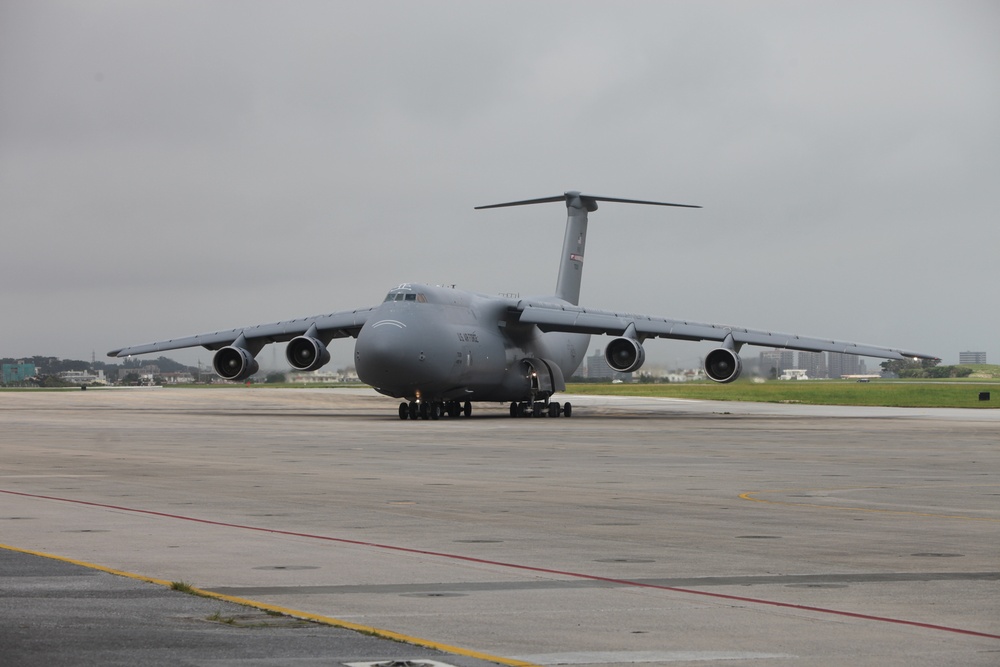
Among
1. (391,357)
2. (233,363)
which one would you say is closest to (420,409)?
→ (391,357)

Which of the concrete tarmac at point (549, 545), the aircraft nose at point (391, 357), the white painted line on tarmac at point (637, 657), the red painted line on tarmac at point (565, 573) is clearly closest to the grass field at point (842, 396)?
the aircraft nose at point (391, 357)

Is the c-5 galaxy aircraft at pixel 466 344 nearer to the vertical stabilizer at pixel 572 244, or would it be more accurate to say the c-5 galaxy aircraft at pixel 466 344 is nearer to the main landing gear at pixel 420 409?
the main landing gear at pixel 420 409

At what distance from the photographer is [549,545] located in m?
12.5

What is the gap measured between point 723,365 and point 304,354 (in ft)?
49.9

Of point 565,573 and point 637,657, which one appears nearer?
point 637,657

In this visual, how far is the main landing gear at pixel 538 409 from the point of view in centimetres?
5391

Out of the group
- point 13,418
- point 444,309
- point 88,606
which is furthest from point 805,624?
point 13,418

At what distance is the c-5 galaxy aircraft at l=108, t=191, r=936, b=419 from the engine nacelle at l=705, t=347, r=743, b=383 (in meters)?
0.04

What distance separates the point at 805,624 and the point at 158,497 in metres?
10.7

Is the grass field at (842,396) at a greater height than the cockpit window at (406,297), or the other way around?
the cockpit window at (406,297)

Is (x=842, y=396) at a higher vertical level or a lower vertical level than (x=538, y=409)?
higher

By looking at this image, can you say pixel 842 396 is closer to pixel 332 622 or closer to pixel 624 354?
pixel 624 354

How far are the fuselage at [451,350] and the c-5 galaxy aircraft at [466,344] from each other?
4 cm

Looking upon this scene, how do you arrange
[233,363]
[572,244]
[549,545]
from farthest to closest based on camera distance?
1. [572,244]
2. [233,363]
3. [549,545]
